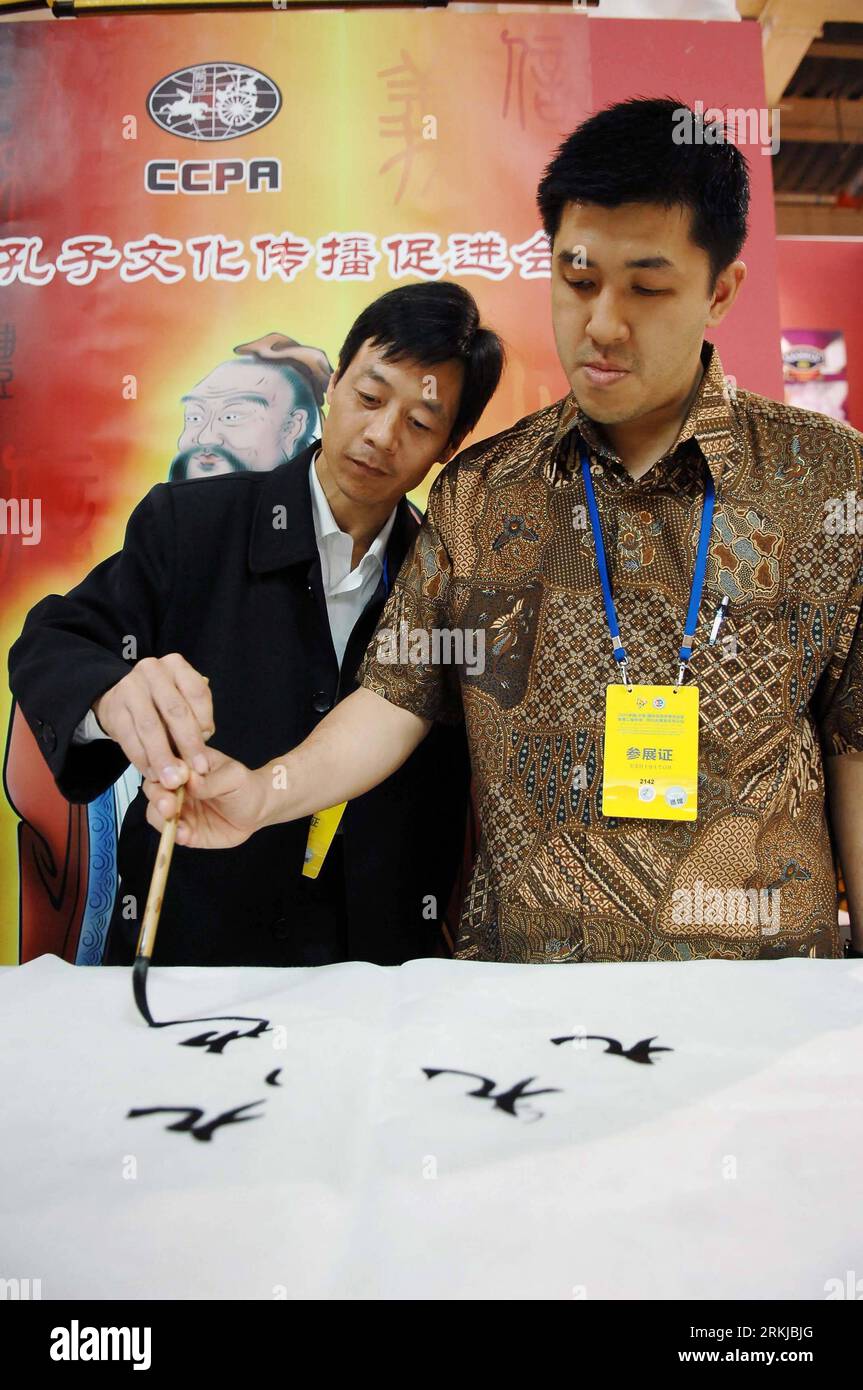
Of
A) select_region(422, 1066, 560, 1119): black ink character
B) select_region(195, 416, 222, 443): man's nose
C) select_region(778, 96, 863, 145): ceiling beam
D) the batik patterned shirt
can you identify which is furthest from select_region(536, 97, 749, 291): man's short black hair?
select_region(778, 96, 863, 145): ceiling beam

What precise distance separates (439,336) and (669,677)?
61 cm

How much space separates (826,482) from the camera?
126cm

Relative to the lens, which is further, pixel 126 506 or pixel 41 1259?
pixel 126 506

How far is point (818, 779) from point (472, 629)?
450mm

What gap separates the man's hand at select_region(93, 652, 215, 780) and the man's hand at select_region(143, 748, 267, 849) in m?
0.02

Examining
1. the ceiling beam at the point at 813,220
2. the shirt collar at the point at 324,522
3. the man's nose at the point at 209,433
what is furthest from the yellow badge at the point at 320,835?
the ceiling beam at the point at 813,220

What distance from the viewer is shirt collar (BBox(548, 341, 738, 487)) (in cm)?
127

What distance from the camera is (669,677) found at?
48.8 inches

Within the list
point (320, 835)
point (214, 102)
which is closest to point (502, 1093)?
point (320, 835)

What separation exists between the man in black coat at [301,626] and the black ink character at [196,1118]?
0.73 meters

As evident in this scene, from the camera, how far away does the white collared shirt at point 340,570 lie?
1562 millimetres

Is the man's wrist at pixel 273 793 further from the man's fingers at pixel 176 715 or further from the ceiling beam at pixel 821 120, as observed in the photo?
the ceiling beam at pixel 821 120
